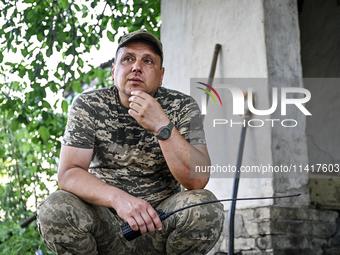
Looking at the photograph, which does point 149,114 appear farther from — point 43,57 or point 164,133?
point 43,57

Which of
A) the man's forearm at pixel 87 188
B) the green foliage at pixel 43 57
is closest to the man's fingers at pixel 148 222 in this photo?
the man's forearm at pixel 87 188

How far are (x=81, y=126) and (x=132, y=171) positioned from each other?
0.36 metres

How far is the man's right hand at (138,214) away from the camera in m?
1.57

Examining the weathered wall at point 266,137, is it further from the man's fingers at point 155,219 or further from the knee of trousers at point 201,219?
the man's fingers at point 155,219

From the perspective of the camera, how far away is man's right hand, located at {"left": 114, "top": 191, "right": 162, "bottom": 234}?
1571mm

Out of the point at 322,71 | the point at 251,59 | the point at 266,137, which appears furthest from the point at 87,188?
the point at 322,71

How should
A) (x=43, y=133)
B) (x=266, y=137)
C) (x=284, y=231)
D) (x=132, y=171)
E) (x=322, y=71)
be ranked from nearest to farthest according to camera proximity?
(x=132, y=171)
(x=284, y=231)
(x=266, y=137)
(x=43, y=133)
(x=322, y=71)

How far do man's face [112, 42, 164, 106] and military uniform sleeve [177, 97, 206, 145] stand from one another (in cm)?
21

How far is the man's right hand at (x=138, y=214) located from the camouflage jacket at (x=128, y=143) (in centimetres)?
37

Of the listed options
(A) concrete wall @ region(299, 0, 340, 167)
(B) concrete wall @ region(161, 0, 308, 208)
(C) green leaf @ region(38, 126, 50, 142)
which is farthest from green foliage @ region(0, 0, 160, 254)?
(A) concrete wall @ region(299, 0, 340, 167)

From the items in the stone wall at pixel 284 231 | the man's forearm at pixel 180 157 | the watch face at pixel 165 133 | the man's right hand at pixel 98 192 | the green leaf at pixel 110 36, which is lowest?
the stone wall at pixel 284 231

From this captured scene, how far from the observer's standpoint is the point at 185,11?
4168 mm

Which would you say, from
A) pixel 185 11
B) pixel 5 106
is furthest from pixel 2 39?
pixel 185 11

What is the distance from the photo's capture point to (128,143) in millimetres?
2076
